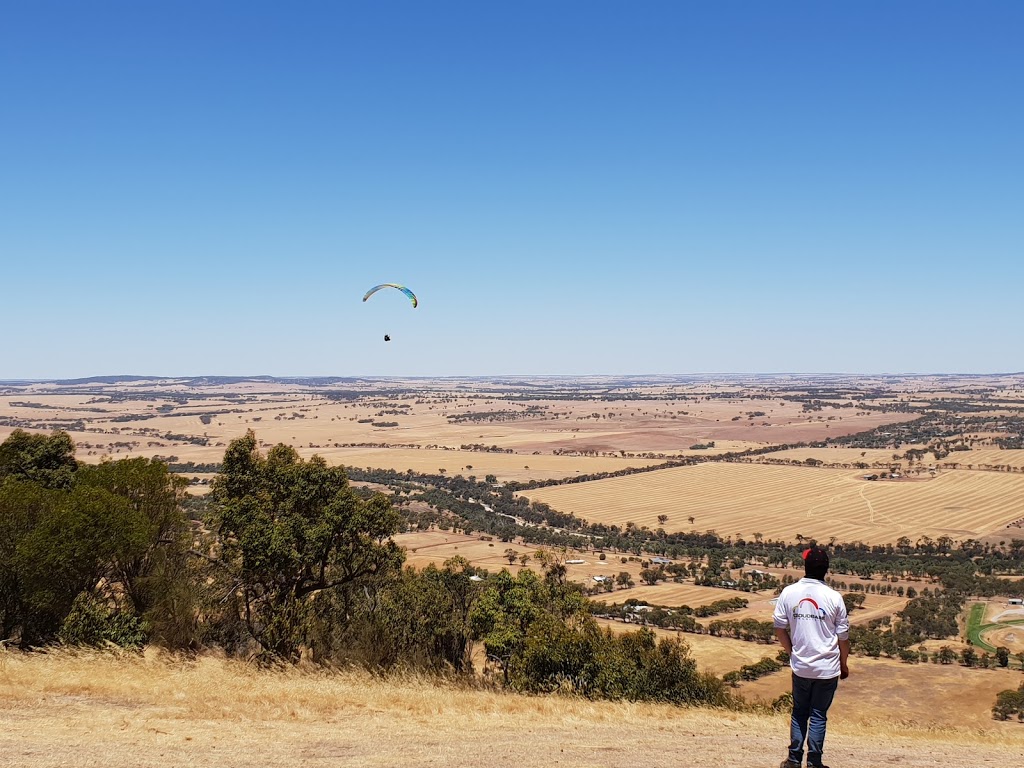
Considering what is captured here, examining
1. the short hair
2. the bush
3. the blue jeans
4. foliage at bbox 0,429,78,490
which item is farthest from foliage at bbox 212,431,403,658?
the short hair

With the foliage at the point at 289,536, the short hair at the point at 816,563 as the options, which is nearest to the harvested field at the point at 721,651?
the foliage at the point at 289,536

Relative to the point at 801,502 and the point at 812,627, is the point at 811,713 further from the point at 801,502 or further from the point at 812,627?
the point at 801,502

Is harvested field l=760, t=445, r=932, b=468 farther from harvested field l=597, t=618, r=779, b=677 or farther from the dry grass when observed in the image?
the dry grass

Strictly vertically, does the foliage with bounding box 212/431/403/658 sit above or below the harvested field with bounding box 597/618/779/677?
above

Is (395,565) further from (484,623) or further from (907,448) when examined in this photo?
(907,448)

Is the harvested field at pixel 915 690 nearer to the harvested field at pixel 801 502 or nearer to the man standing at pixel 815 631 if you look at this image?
the man standing at pixel 815 631

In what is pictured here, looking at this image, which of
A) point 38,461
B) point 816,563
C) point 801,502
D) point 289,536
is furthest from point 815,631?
point 801,502

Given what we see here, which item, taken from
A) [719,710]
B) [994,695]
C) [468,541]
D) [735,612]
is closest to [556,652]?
[719,710]
